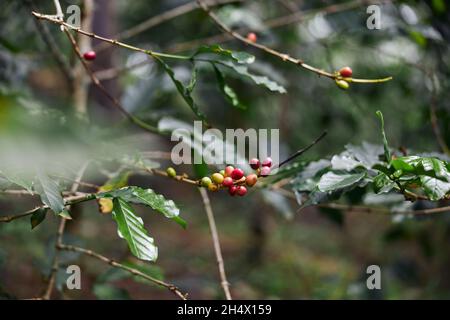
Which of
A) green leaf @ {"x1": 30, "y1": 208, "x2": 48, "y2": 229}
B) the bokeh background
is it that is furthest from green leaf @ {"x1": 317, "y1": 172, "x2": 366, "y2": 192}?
green leaf @ {"x1": 30, "y1": 208, "x2": 48, "y2": 229}

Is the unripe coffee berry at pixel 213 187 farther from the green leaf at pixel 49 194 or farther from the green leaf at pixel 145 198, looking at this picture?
the green leaf at pixel 49 194

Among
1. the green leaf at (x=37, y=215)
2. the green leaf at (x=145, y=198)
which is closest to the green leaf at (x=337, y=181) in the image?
the green leaf at (x=145, y=198)

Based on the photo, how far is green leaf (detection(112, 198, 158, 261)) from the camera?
773mm

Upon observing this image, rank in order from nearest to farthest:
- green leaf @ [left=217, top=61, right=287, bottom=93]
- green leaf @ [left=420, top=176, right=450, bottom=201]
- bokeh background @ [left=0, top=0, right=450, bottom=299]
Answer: green leaf @ [left=420, top=176, right=450, bottom=201]
green leaf @ [left=217, top=61, right=287, bottom=93]
bokeh background @ [left=0, top=0, right=450, bottom=299]

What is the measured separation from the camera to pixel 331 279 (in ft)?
6.33

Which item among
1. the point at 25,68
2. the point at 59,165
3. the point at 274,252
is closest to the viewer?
the point at 59,165

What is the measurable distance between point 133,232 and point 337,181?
39 cm

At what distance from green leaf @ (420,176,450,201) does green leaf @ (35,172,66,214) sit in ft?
2.03

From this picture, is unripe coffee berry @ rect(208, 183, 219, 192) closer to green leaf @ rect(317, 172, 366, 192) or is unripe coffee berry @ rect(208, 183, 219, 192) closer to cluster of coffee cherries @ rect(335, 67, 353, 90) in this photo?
green leaf @ rect(317, 172, 366, 192)

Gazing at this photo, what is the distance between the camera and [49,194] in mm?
770

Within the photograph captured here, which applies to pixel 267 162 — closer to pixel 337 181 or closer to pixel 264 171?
pixel 264 171

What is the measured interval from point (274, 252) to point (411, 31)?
9.74 feet
